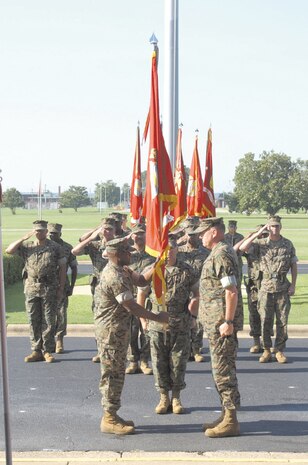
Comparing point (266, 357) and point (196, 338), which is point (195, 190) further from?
point (266, 357)

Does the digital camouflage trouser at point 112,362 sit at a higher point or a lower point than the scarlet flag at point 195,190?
lower

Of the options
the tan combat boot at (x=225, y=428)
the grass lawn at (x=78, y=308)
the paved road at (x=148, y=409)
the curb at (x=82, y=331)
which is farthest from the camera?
the grass lawn at (x=78, y=308)

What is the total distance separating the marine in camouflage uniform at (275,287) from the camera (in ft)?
39.0

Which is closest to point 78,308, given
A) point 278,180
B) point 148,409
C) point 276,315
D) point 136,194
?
point 136,194

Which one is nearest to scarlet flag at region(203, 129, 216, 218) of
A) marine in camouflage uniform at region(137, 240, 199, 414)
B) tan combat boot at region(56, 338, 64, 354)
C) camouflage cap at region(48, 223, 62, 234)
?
camouflage cap at region(48, 223, 62, 234)

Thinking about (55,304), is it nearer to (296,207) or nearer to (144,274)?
(144,274)

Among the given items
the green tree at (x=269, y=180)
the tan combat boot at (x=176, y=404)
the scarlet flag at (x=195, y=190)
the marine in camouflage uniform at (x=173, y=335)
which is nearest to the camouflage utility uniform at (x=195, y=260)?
the marine in camouflage uniform at (x=173, y=335)

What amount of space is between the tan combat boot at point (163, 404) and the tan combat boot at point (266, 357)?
305cm

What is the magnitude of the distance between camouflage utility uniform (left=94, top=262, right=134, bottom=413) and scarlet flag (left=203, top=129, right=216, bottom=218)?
31.2 ft

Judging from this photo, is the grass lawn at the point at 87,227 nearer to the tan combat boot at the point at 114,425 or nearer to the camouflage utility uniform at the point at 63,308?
the camouflage utility uniform at the point at 63,308

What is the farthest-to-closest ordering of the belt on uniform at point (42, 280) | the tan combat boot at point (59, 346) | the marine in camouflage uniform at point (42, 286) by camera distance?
the tan combat boot at point (59, 346)
the belt on uniform at point (42, 280)
the marine in camouflage uniform at point (42, 286)

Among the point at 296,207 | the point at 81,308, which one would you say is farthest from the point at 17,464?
the point at 296,207

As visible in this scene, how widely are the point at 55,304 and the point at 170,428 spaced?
4025mm

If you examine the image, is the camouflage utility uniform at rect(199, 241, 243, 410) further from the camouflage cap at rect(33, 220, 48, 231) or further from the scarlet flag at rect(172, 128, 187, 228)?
the scarlet flag at rect(172, 128, 187, 228)
